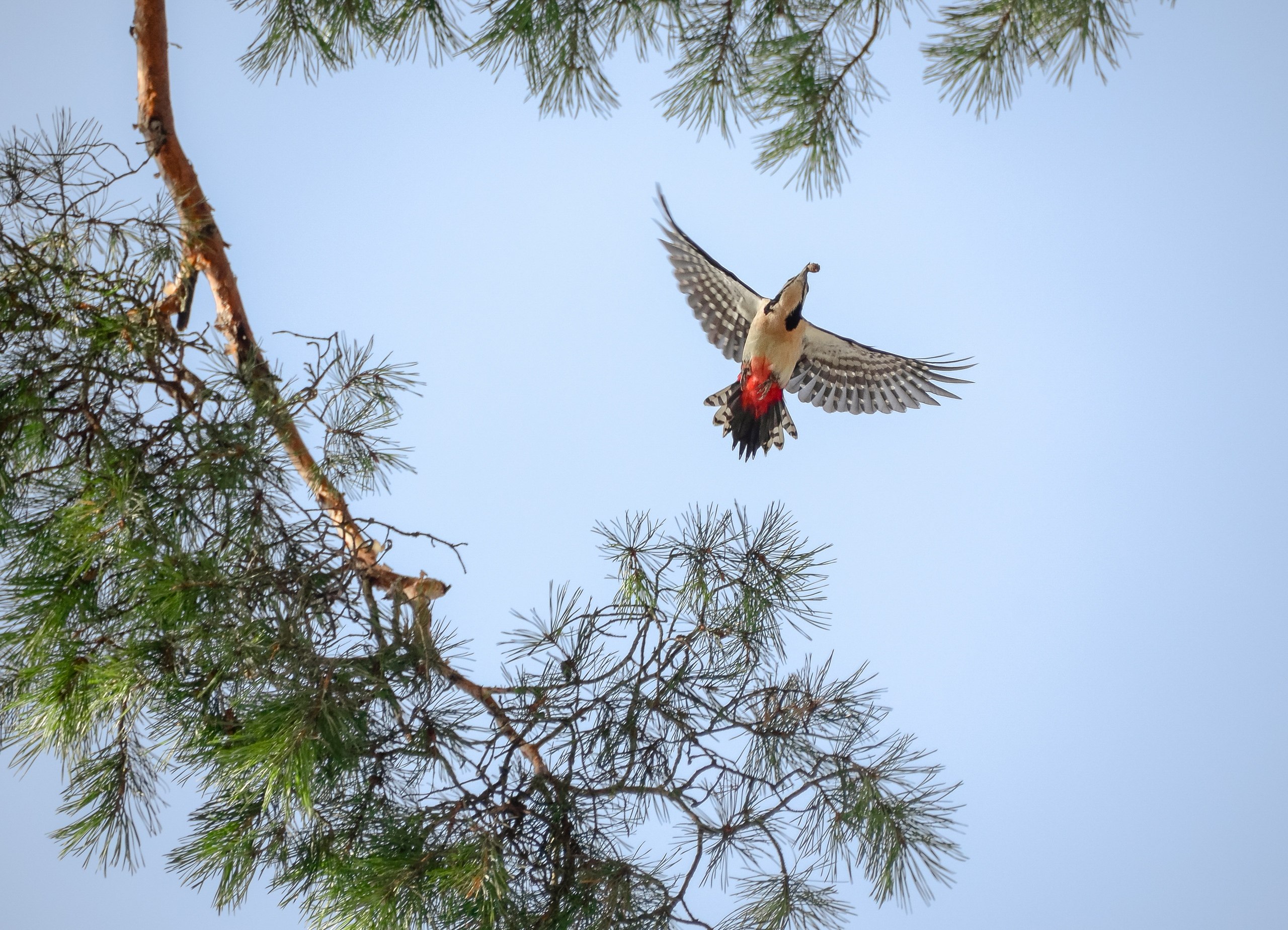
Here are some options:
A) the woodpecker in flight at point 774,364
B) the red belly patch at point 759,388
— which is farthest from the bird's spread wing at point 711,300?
the red belly patch at point 759,388

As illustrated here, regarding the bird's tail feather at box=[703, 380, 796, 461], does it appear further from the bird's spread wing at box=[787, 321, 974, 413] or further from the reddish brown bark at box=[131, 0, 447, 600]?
the reddish brown bark at box=[131, 0, 447, 600]

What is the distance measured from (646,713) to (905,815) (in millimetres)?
448

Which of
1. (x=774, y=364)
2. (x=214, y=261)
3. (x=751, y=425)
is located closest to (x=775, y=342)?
(x=774, y=364)

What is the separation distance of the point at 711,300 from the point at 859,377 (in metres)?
0.56

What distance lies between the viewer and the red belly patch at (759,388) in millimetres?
3316

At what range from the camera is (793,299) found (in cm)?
316

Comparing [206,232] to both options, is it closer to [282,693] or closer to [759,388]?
[282,693]

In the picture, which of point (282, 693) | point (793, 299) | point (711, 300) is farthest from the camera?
point (711, 300)

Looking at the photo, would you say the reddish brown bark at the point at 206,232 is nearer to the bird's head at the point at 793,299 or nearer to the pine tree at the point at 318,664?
the pine tree at the point at 318,664

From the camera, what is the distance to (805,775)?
173cm

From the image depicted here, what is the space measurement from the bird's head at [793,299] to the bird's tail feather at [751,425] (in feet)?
0.93

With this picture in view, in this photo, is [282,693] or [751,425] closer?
[282,693]

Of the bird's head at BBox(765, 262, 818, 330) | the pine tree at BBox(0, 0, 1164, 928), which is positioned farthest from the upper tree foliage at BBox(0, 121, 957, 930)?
the bird's head at BBox(765, 262, 818, 330)

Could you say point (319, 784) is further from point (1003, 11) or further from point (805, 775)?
point (1003, 11)
